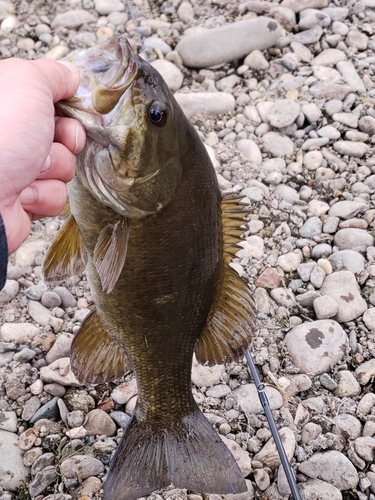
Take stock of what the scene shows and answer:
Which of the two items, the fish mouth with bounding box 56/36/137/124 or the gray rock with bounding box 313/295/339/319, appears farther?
the gray rock with bounding box 313/295/339/319

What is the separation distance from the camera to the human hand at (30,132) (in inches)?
64.6

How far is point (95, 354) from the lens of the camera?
2.50m

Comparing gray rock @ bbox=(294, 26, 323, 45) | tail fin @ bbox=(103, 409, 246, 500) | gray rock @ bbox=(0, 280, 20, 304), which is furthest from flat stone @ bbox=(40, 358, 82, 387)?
gray rock @ bbox=(294, 26, 323, 45)

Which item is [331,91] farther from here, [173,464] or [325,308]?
[173,464]

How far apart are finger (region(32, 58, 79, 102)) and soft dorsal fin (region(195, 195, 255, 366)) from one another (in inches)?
34.9

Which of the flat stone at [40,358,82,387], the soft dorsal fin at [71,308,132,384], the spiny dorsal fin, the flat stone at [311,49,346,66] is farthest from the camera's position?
the flat stone at [311,49,346,66]

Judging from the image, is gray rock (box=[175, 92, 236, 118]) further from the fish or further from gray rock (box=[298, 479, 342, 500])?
gray rock (box=[298, 479, 342, 500])

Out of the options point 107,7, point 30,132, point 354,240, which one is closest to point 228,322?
point 30,132

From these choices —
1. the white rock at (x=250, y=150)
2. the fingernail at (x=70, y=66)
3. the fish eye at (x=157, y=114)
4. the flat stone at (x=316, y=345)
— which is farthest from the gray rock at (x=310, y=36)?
the fingernail at (x=70, y=66)

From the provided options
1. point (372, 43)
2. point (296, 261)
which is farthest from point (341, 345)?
point (372, 43)

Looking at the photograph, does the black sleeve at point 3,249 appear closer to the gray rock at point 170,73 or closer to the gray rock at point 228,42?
the gray rock at point 170,73

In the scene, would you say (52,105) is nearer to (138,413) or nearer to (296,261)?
(138,413)

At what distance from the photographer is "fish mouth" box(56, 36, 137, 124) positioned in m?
1.76

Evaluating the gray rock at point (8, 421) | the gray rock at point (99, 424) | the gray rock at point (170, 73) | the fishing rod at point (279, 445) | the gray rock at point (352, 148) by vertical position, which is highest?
the gray rock at point (170, 73)
